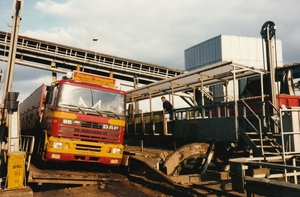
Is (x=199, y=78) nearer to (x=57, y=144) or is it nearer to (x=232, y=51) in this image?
(x=57, y=144)

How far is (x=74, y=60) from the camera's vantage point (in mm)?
31312

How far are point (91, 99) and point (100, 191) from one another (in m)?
2.90

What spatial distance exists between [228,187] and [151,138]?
23.9ft

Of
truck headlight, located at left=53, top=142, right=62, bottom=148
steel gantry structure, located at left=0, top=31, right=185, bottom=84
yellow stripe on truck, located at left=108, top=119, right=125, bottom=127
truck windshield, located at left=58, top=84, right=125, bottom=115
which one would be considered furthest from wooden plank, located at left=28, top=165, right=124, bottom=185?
steel gantry structure, located at left=0, top=31, right=185, bottom=84

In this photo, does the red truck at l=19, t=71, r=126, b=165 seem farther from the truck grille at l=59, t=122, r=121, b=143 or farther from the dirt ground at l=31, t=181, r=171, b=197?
the dirt ground at l=31, t=181, r=171, b=197

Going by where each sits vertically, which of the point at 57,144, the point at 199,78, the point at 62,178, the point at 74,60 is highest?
the point at 74,60

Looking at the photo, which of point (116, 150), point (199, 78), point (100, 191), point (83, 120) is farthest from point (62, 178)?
point (199, 78)

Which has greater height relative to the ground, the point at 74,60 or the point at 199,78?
the point at 74,60

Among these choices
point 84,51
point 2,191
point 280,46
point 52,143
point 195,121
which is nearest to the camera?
point 2,191

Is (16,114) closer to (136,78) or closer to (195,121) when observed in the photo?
(195,121)

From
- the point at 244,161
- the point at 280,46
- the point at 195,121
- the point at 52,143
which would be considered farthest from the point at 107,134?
the point at 280,46

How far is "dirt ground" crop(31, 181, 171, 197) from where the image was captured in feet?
23.7

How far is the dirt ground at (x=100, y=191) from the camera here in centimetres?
723

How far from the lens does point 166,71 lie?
36312 mm
